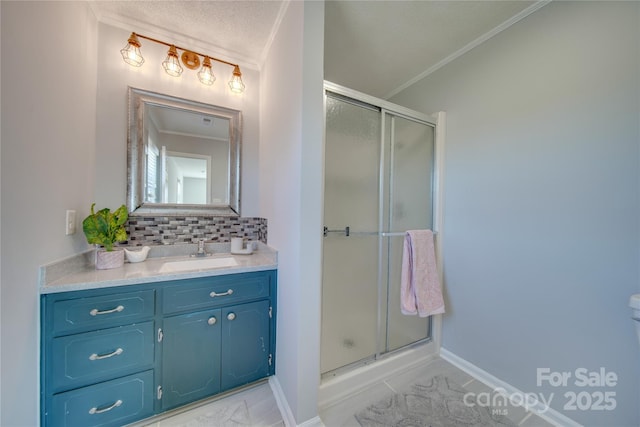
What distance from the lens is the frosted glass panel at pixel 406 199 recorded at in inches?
68.3

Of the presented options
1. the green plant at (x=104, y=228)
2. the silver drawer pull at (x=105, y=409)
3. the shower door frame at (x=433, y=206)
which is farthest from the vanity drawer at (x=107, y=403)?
the shower door frame at (x=433, y=206)

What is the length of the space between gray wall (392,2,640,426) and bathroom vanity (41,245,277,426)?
154cm

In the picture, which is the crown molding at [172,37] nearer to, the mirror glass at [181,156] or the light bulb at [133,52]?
the light bulb at [133,52]

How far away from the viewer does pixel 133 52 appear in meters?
1.50

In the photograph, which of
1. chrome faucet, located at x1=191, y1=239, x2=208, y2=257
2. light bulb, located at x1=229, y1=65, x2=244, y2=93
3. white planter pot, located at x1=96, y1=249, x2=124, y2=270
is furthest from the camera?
light bulb, located at x1=229, y1=65, x2=244, y2=93

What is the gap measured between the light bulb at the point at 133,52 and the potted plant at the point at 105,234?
41.9 inches

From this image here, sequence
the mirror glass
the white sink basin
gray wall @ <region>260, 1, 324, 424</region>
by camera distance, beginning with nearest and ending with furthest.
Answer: gray wall @ <region>260, 1, 324, 424</region> → the white sink basin → the mirror glass

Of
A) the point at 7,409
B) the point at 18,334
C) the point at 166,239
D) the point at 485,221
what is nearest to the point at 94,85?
the point at 166,239

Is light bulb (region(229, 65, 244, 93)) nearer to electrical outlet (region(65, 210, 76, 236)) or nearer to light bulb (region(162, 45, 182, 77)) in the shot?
light bulb (region(162, 45, 182, 77))

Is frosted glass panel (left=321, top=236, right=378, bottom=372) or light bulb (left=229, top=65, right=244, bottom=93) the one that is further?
light bulb (left=229, top=65, right=244, bottom=93)

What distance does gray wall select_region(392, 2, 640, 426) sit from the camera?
1056mm

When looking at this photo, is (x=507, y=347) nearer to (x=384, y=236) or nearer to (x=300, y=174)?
(x=384, y=236)

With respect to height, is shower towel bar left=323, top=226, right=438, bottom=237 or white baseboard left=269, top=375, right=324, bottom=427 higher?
shower towel bar left=323, top=226, right=438, bottom=237

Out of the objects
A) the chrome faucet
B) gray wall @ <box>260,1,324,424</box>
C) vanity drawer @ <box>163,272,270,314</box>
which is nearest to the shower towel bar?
gray wall @ <box>260,1,324,424</box>
